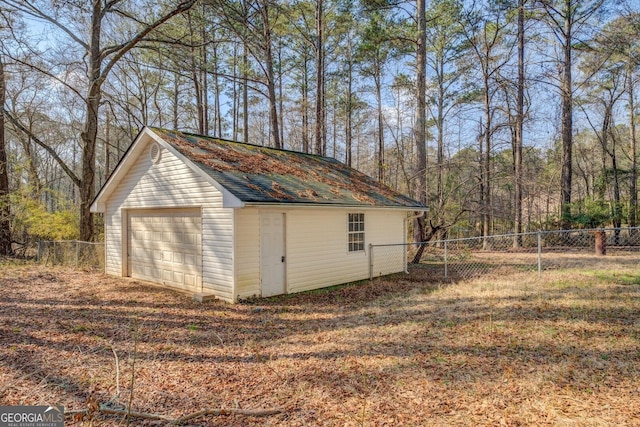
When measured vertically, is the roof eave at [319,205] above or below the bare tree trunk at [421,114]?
below

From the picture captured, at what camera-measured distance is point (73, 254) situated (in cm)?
→ 1316

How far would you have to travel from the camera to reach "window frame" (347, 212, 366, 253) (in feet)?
35.0

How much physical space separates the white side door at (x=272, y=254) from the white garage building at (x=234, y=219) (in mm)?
24

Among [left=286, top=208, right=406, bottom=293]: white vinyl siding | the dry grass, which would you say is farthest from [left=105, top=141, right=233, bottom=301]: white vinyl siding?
[left=286, top=208, right=406, bottom=293]: white vinyl siding

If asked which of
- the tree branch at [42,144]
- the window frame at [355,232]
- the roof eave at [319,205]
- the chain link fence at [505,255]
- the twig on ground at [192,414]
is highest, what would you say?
the tree branch at [42,144]

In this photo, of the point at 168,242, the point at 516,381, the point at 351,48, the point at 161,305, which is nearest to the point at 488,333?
the point at 516,381

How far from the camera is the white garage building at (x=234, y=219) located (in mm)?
8164

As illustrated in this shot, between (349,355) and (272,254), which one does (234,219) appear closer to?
(272,254)

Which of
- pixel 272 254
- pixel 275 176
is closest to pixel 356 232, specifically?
pixel 275 176

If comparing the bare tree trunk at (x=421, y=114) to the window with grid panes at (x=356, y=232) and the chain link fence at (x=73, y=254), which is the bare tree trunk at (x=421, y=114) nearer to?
Answer: the window with grid panes at (x=356, y=232)

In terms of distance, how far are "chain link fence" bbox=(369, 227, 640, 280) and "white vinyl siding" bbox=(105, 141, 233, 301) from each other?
194 inches

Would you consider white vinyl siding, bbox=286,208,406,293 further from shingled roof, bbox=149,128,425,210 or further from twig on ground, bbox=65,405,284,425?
twig on ground, bbox=65,405,284,425

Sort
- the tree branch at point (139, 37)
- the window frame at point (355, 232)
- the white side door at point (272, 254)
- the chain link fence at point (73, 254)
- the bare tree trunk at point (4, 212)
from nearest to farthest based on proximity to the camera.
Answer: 1. the white side door at point (272, 254)
2. the window frame at point (355, 232)
3. the tree branch at point (139, 37)
4. the chain link fence at point (73, 254)
5. the bare tree trunk at point (4, 212)

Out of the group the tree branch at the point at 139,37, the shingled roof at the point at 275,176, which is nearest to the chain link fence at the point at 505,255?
the shingled roof at the point at 275,176
